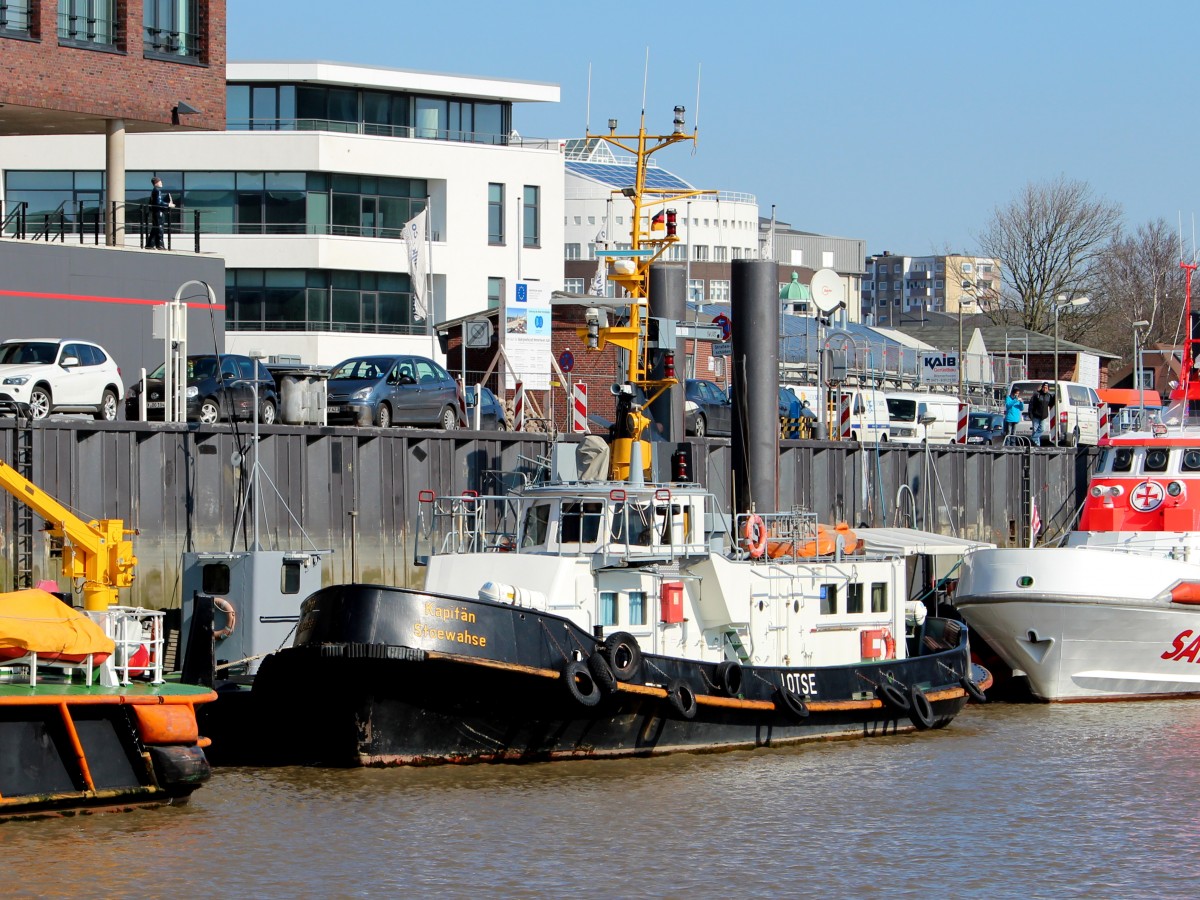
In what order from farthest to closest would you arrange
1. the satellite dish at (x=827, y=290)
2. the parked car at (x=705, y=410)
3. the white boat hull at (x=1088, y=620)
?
the satellite dish at (x=827, y=290), the parked car at (x=705, y=410), the white boat hull at (x=1088, y=620)

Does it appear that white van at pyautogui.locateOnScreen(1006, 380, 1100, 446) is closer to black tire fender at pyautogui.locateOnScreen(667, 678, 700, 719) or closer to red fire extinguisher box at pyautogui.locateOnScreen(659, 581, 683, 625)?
red fire extinguisher box at pyautogui.locateOnScreen(659, 581, 683, 625)

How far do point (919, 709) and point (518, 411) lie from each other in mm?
11740

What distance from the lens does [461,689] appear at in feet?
62.3

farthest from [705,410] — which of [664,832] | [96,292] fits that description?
[664,832]

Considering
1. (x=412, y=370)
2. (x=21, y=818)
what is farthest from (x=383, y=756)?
(x=412, y=370)

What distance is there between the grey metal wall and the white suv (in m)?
6.02

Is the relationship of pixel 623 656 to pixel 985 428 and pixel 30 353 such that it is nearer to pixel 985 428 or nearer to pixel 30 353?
pixel 30 353

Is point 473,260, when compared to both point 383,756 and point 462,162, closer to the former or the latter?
point 462,162

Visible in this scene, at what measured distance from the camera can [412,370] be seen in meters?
31.4

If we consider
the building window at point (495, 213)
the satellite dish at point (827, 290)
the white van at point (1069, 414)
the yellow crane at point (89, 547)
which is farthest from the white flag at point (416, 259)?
the yellow crane at point (89, 547)

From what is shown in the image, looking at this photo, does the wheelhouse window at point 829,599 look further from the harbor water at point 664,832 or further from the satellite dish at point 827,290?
the satellite dish at point 827,290

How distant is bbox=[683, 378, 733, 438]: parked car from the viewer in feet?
118

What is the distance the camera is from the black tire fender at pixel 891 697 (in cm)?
2245

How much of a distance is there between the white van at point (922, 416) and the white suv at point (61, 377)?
20659 millimetres
